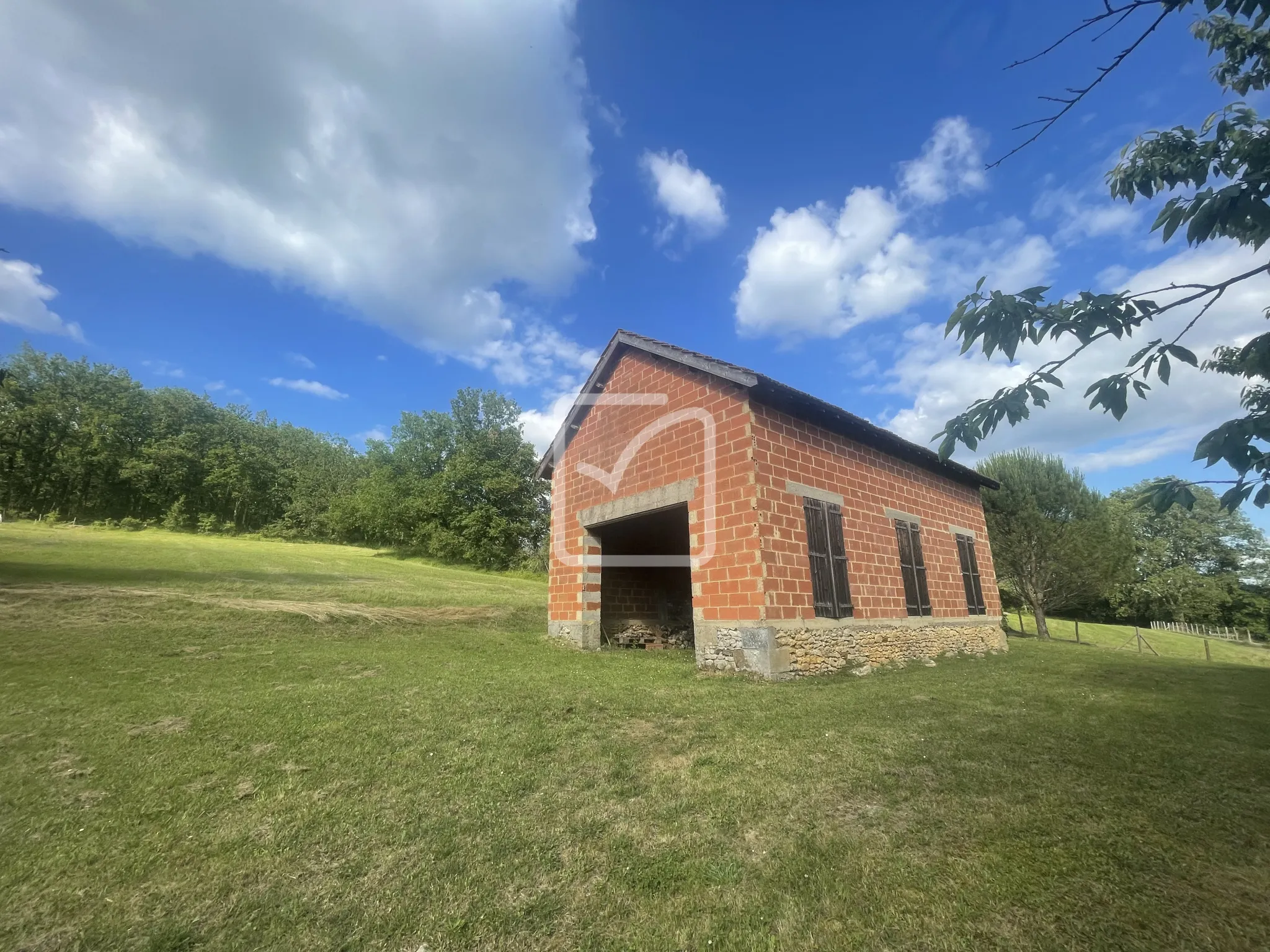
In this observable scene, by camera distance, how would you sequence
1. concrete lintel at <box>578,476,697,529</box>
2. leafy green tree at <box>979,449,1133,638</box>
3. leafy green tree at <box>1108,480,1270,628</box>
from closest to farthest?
concrete lintel at <box>578,476,697,529</box> → leafy green tree at <box>979,449,1133,638</box> → leafy green tree at <box>1108,480,1270,628</box>

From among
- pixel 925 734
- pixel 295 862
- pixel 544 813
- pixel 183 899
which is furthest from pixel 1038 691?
pixel 183 899

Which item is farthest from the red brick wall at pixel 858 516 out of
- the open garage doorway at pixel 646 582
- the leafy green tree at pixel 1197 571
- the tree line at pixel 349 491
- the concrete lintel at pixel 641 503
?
the leafy green tree at pixel 1197 571

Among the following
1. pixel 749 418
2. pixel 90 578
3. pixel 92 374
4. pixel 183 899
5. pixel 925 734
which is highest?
pixel 92 374

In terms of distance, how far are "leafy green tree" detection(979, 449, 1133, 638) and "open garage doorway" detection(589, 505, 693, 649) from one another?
17663mm

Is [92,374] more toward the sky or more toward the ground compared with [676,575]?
more toward the sky

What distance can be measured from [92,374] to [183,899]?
63937 millimetres

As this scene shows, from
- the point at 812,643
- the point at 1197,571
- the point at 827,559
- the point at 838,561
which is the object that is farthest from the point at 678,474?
the point at 1197,571

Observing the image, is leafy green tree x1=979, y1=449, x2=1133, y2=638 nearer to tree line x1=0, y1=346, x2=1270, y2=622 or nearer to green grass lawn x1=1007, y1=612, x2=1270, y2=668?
green grass lawn x1=1007, y1=612, x2=1270, y2=668

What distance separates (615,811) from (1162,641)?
136 ft

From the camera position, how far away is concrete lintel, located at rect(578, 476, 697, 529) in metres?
10.9

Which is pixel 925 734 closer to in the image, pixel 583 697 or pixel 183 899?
pixel 583 697

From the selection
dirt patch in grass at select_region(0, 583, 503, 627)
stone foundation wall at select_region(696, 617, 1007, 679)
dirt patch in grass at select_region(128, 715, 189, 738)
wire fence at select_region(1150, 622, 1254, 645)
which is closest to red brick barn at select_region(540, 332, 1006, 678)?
stone foundation wall at select_region(696, 617, 1007, 679)

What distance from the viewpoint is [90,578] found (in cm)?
1464

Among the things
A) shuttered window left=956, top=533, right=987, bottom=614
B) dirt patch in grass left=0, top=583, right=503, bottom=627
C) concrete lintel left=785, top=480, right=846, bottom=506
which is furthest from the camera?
shuttered window left=956, top=533, right=987, bottom=614
